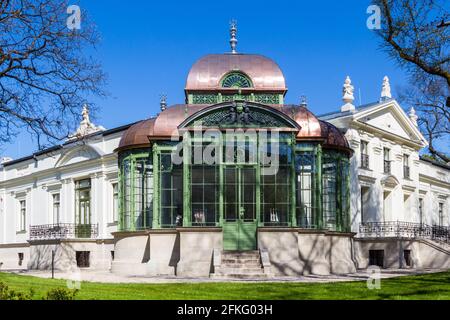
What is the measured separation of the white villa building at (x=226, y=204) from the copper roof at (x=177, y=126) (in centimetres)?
5

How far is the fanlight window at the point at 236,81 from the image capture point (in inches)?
1090

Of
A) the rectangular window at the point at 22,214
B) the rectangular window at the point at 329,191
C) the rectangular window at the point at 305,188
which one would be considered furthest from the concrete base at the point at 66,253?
the rectangular window at the point at 329,191

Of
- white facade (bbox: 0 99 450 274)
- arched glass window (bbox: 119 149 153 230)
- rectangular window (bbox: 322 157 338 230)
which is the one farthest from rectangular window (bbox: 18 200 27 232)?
rectangular window (bbox: 322 157 338 230)

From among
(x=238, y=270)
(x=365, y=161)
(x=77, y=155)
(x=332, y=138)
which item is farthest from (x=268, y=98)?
(x=77, y=155)

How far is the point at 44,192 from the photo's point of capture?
136ft

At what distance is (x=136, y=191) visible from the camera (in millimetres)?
26594

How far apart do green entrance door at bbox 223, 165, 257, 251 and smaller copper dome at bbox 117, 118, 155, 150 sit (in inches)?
140

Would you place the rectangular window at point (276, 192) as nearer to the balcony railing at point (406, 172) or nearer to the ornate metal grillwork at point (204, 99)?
the ornate metal grillwork at point (204, 99)

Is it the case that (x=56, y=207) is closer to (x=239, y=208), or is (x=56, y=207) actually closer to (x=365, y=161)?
(x=365, y=161)

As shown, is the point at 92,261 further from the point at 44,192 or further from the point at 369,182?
the point at 369,182

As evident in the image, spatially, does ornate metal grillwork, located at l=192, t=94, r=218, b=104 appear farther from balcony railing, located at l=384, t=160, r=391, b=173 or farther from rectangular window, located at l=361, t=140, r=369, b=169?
balcony railing, located at l=384, t=160, r=391, b=173

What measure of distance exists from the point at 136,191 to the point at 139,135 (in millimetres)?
2105
